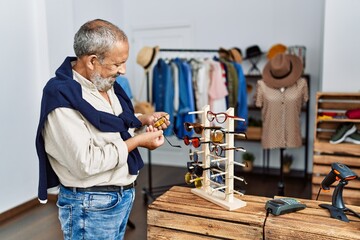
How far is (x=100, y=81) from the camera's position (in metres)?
1.22

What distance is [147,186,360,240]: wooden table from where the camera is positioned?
4.08 ft

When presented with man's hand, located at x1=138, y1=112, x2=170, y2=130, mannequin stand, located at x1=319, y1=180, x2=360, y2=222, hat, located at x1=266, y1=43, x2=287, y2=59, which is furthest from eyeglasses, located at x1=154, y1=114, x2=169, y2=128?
hat, located at x1=266, y1=43, x2=287, y2=59

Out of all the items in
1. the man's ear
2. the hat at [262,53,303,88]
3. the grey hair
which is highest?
the grey hair

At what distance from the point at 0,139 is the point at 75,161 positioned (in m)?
2.37

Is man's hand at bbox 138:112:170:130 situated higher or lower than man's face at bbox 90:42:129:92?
lower

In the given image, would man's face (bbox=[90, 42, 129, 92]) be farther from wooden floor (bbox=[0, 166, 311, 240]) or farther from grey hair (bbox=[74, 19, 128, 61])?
wooden floor (bbox=[0, 166, 311, 240])

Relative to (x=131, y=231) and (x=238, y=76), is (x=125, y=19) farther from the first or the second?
(x=131, y=231)

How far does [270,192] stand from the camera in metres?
3.76

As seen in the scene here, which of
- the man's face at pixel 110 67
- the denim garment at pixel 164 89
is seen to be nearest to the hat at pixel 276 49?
the denim garment at pixel 164 89

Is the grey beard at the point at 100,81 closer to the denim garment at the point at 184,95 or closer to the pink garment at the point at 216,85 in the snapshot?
the denim garment at the point at 184,95

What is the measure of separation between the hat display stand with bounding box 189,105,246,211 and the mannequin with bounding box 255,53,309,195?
7.46 feet

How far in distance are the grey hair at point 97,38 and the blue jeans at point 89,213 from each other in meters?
0.51

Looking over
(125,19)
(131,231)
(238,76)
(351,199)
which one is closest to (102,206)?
(131,231)

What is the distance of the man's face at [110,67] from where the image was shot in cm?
116
